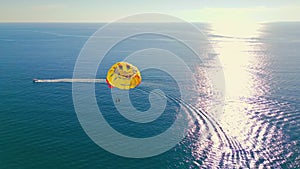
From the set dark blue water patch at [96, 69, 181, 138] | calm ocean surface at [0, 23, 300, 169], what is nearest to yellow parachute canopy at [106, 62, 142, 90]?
Result: dark blue water patch at [96, 69, 181, 138]

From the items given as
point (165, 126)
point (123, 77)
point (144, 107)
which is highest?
point (123, 77)

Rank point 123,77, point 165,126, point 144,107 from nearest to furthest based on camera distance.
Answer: point 165,126 → point 123,77 → point 144,107

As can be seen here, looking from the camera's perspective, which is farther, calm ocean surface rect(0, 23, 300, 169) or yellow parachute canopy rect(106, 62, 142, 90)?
yellow parachute canopy rect(106, 62, 142, 90)

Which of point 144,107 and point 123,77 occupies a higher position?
point 123,77

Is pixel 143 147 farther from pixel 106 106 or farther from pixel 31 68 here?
pixel 31 68

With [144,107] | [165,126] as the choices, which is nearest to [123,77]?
[144,107]

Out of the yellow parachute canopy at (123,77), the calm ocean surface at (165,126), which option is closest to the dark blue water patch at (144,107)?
the calm ocean surface at (165,126)

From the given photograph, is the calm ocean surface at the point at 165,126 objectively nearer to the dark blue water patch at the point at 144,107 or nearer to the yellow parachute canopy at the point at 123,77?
the dark blue water patch at the point at 144,107

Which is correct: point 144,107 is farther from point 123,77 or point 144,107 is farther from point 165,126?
point 165,126

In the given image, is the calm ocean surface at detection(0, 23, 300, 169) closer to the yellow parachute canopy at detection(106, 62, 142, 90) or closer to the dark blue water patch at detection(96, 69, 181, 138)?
the dark blue water patch at detection(96, 69, 181, 138)
